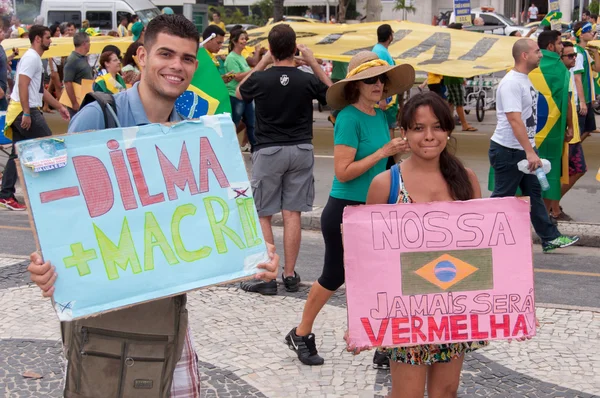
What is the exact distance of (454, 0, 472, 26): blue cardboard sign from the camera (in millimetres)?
18875

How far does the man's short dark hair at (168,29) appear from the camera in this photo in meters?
3.05

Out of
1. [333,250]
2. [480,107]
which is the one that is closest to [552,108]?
[333,250]

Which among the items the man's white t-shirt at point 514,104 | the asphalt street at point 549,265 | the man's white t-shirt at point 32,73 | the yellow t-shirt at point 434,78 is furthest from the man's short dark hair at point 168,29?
the yellow t-shirt at point 434,78

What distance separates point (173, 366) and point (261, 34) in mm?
11196

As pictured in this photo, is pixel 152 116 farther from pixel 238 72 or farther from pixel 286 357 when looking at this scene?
pixel 238 72

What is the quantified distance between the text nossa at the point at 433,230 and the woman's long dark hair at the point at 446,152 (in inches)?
10.2

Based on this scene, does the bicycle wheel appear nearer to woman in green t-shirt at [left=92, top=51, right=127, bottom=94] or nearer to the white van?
woman in green t-shirt at [left=92, top=51, right=127, bottom=94]

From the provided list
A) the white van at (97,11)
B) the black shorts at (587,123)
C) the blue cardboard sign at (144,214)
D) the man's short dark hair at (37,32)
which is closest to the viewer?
the blue cardboard sign at (144,214)

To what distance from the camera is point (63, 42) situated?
49.2 feet

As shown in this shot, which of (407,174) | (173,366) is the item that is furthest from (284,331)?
(173,366)

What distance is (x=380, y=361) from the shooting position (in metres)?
4.89

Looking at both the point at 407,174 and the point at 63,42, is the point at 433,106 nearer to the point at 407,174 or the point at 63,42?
the point at 407,174

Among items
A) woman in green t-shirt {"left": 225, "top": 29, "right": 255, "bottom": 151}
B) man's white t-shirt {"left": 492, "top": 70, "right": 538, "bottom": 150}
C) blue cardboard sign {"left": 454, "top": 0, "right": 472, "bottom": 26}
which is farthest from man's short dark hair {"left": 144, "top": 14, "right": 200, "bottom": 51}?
blue cardboard sign {"left": 454, "top": 0, "right": 472, "bottom": 26}

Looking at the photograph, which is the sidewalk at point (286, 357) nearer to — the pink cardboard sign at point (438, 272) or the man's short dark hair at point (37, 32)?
the pink cardboard sign at point (438, 272)
